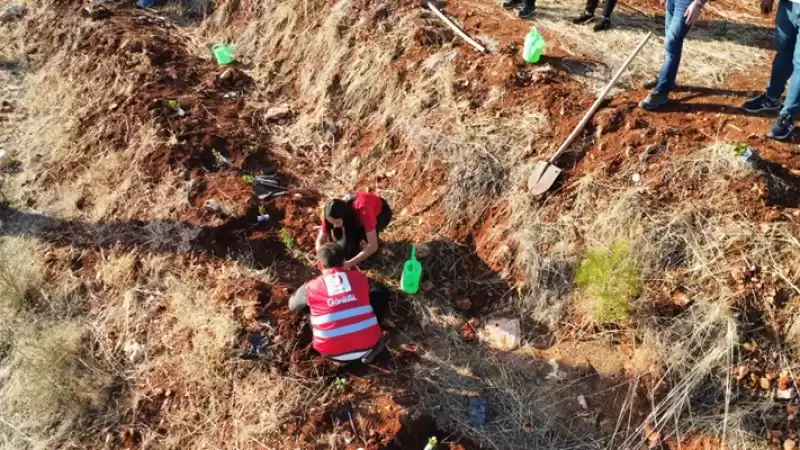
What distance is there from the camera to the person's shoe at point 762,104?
3941 mm

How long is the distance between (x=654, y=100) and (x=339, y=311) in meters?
2.81

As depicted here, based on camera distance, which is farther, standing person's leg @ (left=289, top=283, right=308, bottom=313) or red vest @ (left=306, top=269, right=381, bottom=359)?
standing person's leg @ (left=289, top=283, right=308, bottom=313)

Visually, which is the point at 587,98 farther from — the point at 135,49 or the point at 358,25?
the point at 135,49

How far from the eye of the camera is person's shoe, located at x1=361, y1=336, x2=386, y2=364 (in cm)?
350

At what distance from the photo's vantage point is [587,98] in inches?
169

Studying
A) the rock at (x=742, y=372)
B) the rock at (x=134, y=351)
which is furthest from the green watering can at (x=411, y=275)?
the rock at (x=742, y=372)

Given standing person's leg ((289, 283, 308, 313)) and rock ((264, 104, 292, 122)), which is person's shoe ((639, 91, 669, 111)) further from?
rock ((264, 104, 292, 122))

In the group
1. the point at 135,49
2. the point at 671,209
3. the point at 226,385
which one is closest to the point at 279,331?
the point at 226,385

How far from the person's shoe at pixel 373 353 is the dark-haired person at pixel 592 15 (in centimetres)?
352

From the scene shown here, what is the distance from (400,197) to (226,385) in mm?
1965

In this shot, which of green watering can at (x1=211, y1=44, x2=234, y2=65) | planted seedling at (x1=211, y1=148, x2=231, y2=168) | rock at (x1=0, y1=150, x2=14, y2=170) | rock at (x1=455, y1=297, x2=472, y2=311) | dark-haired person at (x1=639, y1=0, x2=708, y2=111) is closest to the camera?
dark-haired person at (x1=639, y1=0, x2=708, y2=111)

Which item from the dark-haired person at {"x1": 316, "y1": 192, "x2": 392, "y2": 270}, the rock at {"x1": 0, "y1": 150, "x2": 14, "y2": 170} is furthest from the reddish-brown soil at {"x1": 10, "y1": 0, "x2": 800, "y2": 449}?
the rock at {"x1": 0, "y1": 150, "x2": 14, "y2": 170}

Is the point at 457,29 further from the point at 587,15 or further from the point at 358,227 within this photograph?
the point at 358,227

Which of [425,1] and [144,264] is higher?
[425,1]
